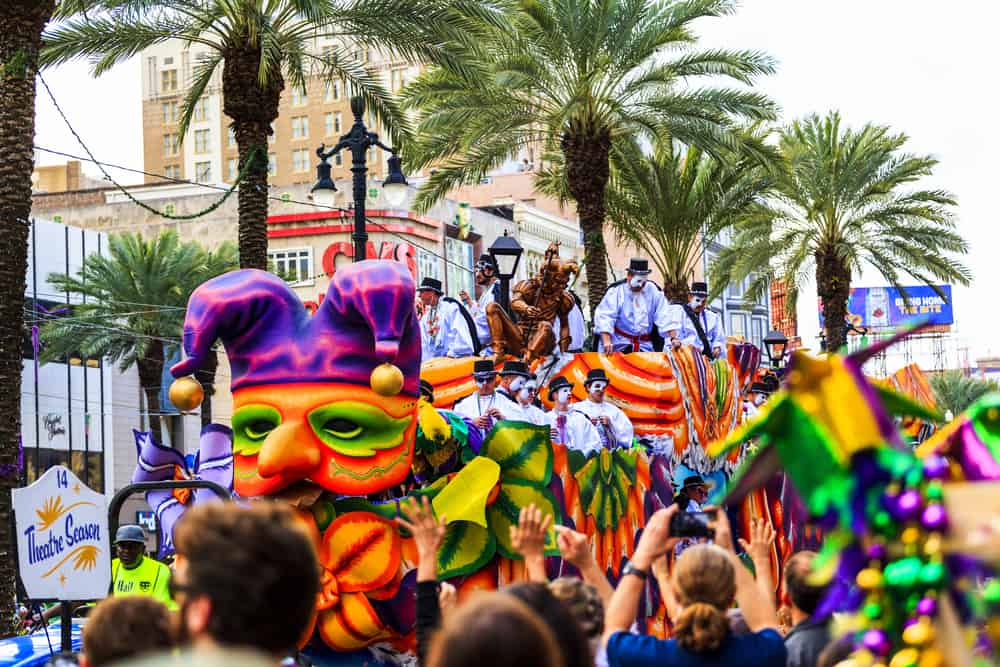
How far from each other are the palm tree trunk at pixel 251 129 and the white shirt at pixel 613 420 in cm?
478

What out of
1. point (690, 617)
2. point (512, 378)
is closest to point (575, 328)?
point (512, 378)

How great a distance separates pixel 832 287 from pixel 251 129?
16431 millimetres

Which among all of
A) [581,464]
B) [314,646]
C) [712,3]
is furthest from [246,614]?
[712,3]

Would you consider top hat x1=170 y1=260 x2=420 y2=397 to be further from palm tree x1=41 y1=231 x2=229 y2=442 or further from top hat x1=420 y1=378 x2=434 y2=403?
palm tree x1=41 y1=231 x2=229 y2=442

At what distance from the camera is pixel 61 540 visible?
765cm

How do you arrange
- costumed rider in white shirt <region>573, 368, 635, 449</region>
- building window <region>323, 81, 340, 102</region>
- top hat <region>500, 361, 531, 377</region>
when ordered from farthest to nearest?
building window <region>323, 81, 340, 102</region> → costumed rider in white shirt <region>573, 368, 635, 449</region> → top hat <region>500, 361, 531, 377</region>

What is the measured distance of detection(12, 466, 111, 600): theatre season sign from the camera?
757 cm

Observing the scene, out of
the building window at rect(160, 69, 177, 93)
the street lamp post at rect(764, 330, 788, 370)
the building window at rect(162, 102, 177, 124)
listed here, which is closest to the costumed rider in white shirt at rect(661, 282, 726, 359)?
the street lamp post at rect(764, 330, 788, 370)

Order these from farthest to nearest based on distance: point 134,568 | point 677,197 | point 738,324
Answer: point 738,324, point 677,197, point 134,568

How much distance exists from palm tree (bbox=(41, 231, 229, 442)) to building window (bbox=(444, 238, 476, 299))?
2208 cm

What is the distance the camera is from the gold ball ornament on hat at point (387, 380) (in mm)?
7477

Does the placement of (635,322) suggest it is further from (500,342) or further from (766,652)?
(766,652)

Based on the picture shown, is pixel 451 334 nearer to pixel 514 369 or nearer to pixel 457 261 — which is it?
pixel 514 369

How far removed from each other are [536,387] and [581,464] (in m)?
2.32
